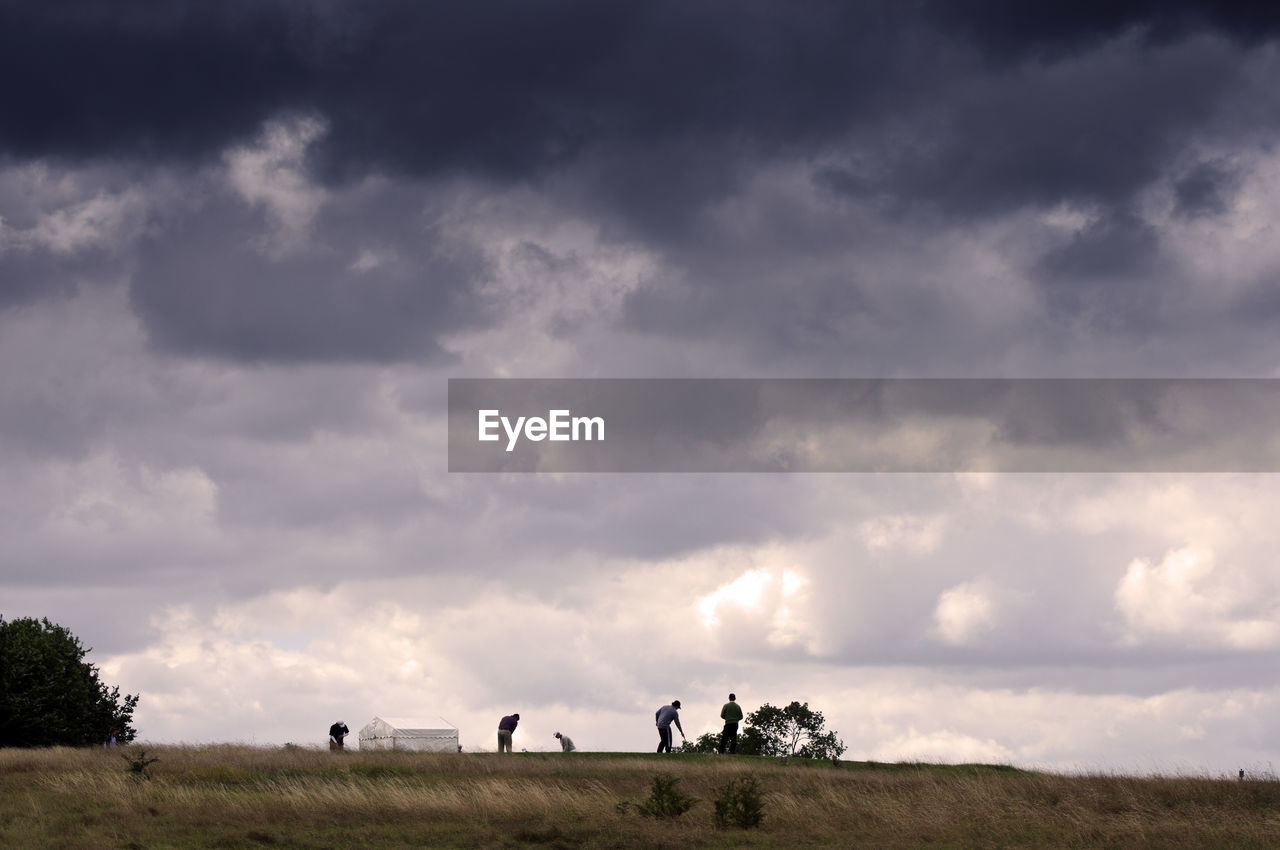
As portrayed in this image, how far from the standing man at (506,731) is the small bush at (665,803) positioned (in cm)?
1492

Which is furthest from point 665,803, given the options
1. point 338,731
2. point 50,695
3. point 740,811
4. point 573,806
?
point 50,695

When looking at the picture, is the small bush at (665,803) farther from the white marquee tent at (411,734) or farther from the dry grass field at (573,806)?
the white marquee tent at (411,734)

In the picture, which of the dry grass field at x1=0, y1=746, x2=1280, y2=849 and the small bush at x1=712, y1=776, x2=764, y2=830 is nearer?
the dry grass field at x1=0, y1=746, x2=1280, y2=849

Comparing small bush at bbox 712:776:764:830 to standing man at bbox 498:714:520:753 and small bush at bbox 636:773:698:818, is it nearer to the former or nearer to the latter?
small bush at bbox 636:773:698:818

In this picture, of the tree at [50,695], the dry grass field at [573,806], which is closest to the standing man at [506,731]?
the dry grass field at [573,806]

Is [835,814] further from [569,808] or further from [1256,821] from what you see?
[1256,821]

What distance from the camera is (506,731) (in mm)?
42156

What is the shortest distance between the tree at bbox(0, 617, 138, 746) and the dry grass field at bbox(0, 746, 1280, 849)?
36.4m

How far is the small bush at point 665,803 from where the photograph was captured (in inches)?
1051

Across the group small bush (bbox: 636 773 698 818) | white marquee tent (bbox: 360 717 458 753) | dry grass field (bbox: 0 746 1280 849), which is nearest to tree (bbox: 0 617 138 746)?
white marquee tent (bbox: 360 717 458 753)

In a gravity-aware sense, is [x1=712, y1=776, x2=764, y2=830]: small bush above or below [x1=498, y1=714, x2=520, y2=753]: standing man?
below

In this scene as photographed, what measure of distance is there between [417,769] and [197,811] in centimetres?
942

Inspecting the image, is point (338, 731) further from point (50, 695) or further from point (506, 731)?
point (50, 695)

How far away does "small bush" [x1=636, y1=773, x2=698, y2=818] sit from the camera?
26.7 meters
